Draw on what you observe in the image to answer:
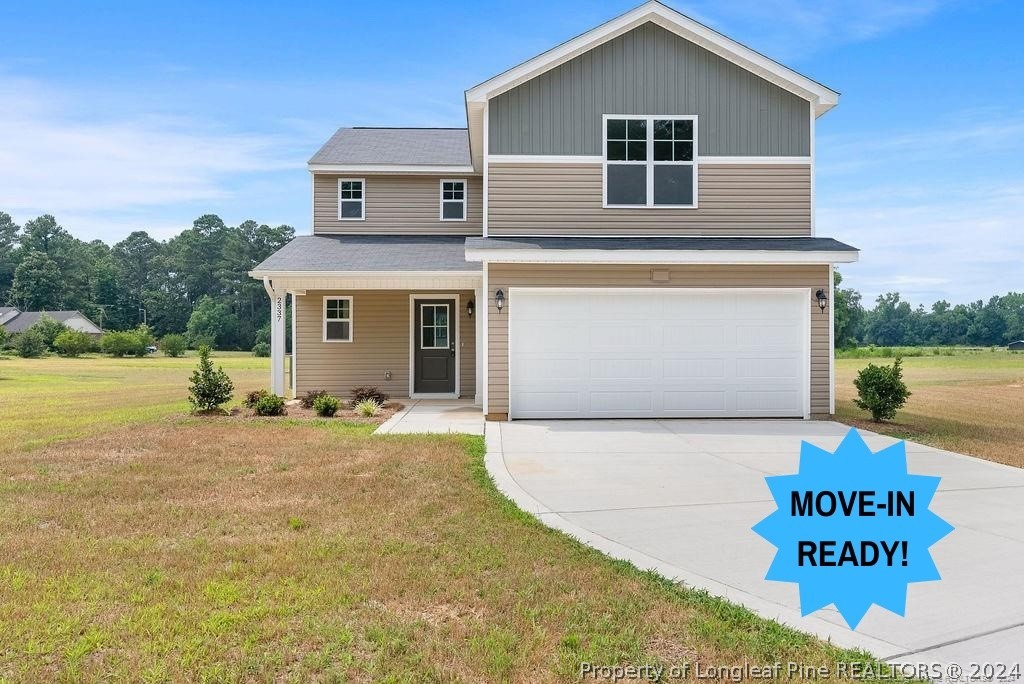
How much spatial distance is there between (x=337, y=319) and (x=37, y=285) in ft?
220

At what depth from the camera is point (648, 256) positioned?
10.9 m

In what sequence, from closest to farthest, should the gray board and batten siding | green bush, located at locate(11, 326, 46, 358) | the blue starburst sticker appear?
1. the blue starburst sticker
2. the gray board and batten siding
3. green bush, located at locate(11, 326, 46, 358)

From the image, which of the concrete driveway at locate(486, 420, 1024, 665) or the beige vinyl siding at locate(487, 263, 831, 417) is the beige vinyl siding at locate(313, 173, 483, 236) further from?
the concrete driveway at locate(486, 420, 1024, 665)

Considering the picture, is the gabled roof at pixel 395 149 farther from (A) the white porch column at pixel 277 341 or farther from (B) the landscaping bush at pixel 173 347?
(B) the landscaping bush at pixel 173 347

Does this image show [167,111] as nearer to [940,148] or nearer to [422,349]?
[422,349]

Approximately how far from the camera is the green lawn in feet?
10.0

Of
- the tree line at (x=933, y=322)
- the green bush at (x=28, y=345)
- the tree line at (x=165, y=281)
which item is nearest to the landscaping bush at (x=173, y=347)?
the green bush at (x=28, y=345)

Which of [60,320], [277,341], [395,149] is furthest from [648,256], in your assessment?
[60,320]

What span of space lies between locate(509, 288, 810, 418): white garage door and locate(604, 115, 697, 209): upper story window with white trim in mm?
2072

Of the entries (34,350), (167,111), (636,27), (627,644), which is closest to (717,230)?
(636,27)

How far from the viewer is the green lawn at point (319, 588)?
3.05m

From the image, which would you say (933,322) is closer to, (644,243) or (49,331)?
(644,243)

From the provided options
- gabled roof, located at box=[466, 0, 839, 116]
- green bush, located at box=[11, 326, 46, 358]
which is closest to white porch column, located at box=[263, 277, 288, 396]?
gabled roof, located at box=[466, 0, 839, 116]

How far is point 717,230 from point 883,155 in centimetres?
1376
